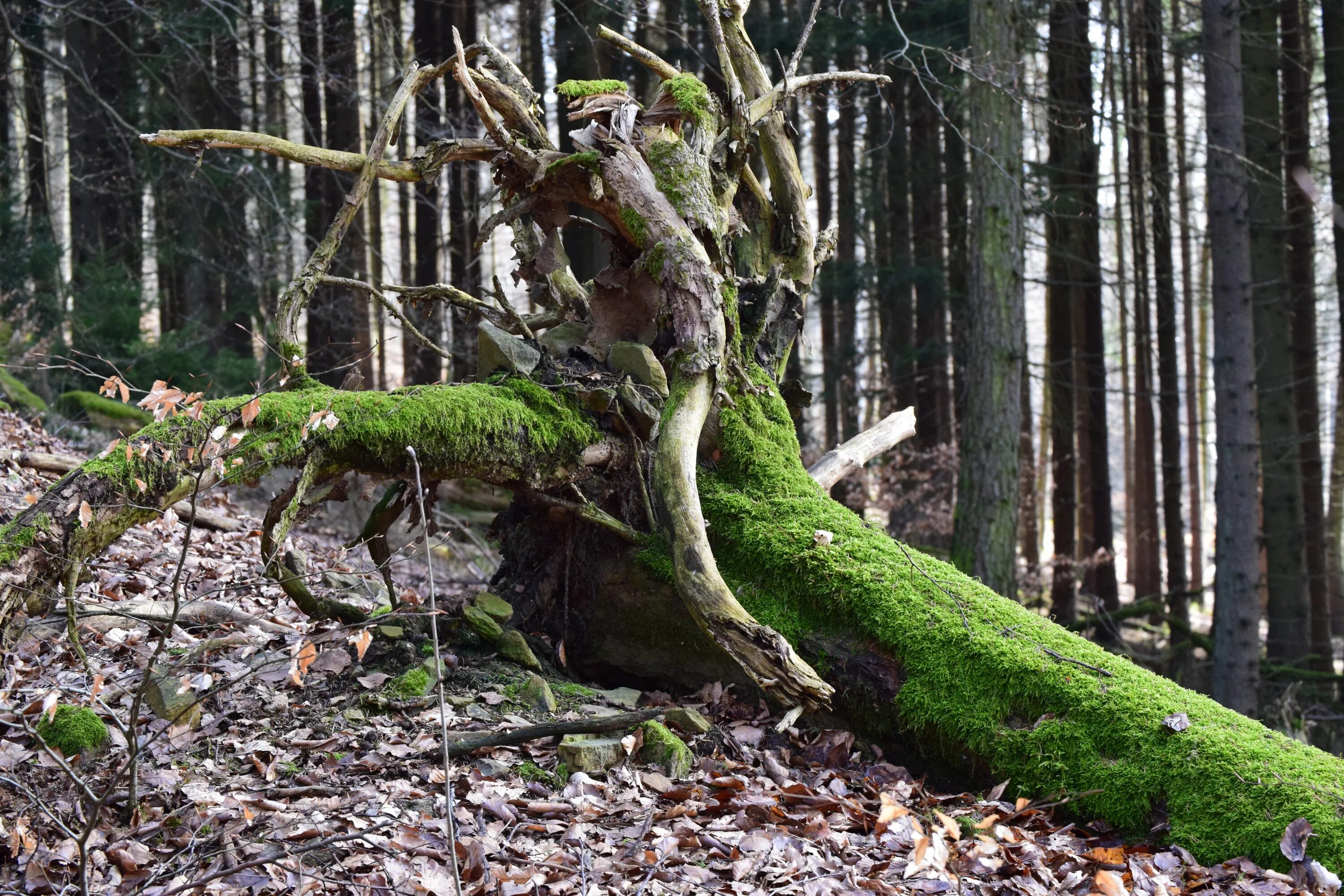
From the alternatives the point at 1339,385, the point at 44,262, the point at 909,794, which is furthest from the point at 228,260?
the point at 1339,385

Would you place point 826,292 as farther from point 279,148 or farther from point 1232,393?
point 279,148

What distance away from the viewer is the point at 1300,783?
3699 millimetres

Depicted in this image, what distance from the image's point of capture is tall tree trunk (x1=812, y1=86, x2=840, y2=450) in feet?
50.7

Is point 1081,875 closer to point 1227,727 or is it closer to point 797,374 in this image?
point 1227,727

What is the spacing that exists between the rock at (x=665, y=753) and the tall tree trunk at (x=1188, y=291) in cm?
1285

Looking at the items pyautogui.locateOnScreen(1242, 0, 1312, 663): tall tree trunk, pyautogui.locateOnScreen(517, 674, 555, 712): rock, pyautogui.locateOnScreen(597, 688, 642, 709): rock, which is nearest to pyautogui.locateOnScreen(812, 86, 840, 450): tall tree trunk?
pyautogui.locateOnScreen(1242, 0, 1312, 663): tall tree trunk

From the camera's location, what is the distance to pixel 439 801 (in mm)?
3484

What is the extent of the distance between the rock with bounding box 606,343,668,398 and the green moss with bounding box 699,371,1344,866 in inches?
24.4

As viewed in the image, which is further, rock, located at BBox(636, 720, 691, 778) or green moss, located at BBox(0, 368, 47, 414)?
green moss, located at BBox(0, 368, 47, 414)

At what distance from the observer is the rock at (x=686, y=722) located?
4.29m

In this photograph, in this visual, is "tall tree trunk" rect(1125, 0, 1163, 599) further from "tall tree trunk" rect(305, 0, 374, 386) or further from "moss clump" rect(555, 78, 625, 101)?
"tall tree trunk" rect(305, 0, 374, 386)

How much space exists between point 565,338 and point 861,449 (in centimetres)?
213

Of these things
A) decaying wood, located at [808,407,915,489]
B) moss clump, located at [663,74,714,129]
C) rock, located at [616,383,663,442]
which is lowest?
decaying wood, located at [808,407,915,489]

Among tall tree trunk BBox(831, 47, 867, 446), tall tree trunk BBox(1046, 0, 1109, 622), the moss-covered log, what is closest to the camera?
the moss-covered log
